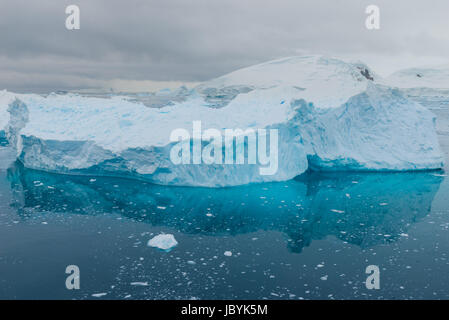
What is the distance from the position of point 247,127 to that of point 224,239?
4.09 metres

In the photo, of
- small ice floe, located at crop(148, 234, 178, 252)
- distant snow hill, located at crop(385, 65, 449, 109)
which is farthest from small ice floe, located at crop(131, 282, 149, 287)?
distant snow hill, located at crop(385, 65, 449, 109)

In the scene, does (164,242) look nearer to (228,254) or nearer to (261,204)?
(228,254)

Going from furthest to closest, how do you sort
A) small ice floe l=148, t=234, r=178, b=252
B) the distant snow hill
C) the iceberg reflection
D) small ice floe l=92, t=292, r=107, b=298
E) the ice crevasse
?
the distant snow hill < the ice crevasse < the iceberg reflection < small ice floe l=148, t=234, r=178, b=252 < small ice floe l=92, t=292, r=107, b=298

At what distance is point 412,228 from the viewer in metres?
5.69

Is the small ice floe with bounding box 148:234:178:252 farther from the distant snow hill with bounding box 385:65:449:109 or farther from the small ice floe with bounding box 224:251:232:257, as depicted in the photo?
the distant snow hill with bounding box 385:65:449:109

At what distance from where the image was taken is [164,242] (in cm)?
491

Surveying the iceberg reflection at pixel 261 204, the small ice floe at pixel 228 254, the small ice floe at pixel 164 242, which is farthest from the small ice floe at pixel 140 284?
the iceberg reflection at pixel 261 204

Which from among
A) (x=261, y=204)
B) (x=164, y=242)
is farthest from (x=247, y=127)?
(x=164, y=242)

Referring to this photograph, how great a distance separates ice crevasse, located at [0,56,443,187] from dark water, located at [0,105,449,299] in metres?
0.48

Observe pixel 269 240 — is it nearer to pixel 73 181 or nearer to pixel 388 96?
pixel 73 181

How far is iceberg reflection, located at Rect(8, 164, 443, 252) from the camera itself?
5680 millimetres

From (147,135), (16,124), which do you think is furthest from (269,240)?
(16,124)

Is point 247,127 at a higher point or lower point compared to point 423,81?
lower
